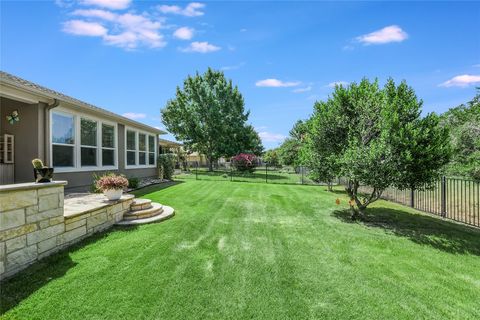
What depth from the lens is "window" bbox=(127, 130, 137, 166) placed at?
13.0 m

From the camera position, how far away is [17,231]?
11.4ft

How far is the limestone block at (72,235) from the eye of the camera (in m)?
4.29

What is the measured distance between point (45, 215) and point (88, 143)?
6.64 m

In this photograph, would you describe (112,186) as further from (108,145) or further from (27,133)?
(108,145)

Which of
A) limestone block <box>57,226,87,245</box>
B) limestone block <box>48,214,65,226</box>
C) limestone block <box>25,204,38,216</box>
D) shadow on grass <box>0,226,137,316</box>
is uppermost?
limestone block <box>25,204,38,216</box>

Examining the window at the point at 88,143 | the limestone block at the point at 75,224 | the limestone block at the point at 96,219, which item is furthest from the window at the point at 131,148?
the limestone block at the point at 75,224

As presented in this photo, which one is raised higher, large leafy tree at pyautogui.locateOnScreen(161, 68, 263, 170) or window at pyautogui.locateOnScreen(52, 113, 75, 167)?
large leafy tree at pyautogui.locateOnScreen(161, 68, 263, 170)

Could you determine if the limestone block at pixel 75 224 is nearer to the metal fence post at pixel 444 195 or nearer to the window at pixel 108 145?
the window at pixel 108 145

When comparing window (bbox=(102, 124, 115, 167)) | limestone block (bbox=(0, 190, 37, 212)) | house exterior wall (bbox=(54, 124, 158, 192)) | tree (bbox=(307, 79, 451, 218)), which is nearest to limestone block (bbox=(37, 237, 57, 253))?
limestone block (bbox=(0, 190, 37, 212))

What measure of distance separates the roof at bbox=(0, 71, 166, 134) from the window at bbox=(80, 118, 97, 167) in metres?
0.63

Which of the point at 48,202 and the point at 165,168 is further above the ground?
the point at 165,168

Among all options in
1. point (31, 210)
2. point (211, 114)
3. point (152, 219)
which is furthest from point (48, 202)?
point (211, 114)

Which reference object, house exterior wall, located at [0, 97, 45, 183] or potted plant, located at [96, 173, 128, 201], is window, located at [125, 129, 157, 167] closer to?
house exterior wall, located at [0, 97, 45, 183]

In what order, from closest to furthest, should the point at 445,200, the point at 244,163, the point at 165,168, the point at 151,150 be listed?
the point at 445,200
the point at 165,168
the point at 151,150
the point at 244,163
